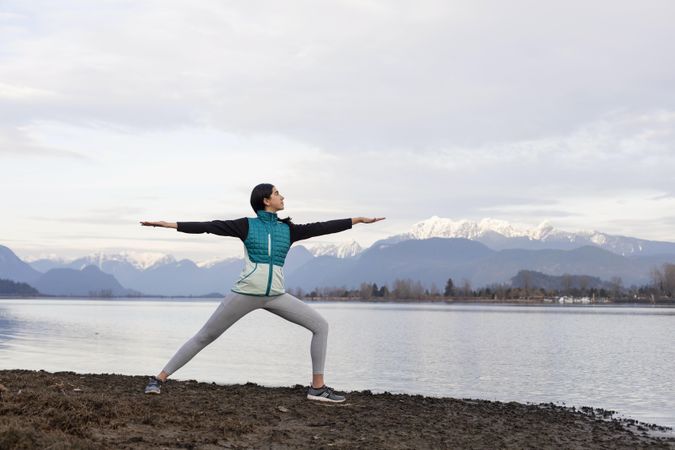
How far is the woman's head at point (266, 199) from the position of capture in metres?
11.9

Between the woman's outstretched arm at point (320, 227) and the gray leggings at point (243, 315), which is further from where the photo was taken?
the woman's outstretched arm at point (320, 227)

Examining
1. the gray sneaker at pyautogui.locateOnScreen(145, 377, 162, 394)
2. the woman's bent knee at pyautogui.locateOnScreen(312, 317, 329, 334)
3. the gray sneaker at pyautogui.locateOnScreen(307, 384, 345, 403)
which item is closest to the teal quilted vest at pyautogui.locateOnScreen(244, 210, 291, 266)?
the woman's bent knee at pyautogui.locateOnScreen(312, 317, 329, 334)

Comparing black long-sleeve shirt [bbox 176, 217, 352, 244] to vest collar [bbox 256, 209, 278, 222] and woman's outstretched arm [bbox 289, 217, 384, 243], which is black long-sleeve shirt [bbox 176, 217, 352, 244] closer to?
woman's outstretched arm [bbox 289, 217, 384, 243]

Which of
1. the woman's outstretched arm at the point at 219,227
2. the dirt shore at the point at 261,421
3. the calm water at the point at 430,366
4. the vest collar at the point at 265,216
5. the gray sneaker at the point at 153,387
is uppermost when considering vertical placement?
the vest collar at the point at 265,216

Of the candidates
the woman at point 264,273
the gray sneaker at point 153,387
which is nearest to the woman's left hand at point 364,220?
the woman at point 264,273

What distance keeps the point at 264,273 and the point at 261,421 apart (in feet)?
7.90

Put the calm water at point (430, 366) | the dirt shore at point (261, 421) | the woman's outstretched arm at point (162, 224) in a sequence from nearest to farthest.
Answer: the dirt shore at point (261, 421)
the woman's outstretched arm at point (162, 224)
the calm water at point (430, 366)

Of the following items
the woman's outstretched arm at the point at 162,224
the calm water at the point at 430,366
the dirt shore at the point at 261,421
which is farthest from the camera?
the calm water at the point at 430,366

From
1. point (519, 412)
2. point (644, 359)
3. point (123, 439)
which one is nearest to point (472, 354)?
point (644, 359)

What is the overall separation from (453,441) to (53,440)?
514 centimetres

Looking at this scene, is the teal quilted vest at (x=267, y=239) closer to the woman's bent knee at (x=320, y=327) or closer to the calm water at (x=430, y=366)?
the woman's bent knee at (x=320, y=327)

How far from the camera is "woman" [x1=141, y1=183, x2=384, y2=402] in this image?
1150cm

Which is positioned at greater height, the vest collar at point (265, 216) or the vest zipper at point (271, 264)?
the vest collar at point (265, 216)

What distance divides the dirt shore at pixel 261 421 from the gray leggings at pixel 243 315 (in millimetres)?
701
